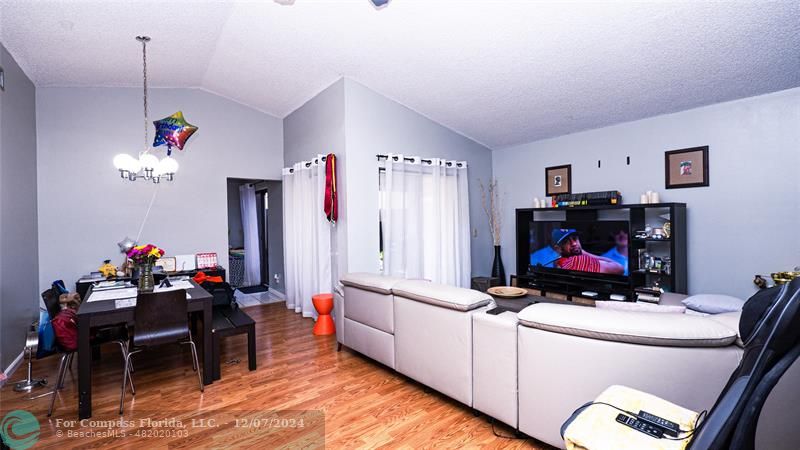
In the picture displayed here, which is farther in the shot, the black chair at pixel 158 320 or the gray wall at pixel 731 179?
the gray wall at pixel 731 179

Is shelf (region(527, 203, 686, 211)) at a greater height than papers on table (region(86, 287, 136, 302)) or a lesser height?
greater

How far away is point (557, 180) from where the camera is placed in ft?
17.2

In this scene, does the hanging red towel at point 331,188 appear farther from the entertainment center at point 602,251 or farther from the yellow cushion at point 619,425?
the yellow cushion at point 619,425

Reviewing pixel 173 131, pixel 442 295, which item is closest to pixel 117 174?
pixel 173 131

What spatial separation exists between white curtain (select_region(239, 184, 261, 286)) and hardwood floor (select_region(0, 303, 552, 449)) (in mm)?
3836

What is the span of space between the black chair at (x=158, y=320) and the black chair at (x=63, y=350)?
22 centimetres

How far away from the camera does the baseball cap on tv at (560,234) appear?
490cm

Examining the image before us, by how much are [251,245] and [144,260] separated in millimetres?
4519

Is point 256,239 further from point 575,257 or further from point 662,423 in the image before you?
point 662,423

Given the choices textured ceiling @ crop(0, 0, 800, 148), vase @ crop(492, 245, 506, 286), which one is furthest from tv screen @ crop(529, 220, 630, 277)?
textured ceiling @ crop(0, 0, 800, 148)

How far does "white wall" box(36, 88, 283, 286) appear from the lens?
Result: 14.1 feet

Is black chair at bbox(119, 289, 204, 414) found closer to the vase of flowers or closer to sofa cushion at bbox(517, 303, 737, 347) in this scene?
the vase of flowers

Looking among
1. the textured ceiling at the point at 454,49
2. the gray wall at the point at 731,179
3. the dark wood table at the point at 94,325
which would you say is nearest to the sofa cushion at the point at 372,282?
the dark wood table at the point at 94,325

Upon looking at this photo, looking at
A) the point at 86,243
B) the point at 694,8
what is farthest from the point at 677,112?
the point at 86,243
